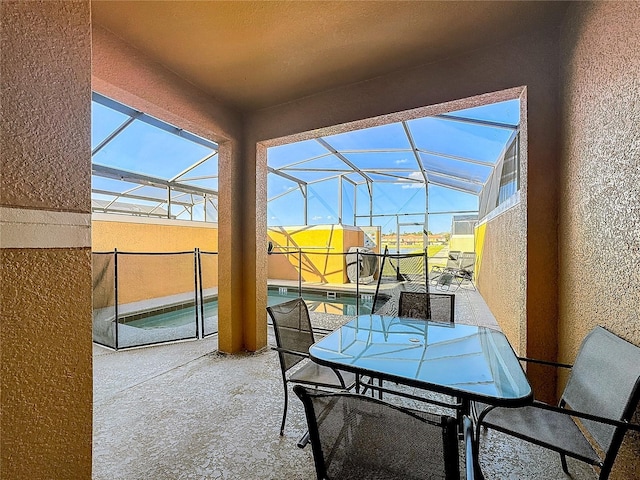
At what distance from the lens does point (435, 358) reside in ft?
5.20

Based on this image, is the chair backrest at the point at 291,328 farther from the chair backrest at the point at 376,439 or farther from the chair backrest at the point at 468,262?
the chair backrest at the point at 468,262

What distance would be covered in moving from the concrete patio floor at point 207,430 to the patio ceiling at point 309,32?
108 inches

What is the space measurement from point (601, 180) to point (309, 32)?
2011mm

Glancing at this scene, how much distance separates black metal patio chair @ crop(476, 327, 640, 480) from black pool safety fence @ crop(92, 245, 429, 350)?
5.48 feet

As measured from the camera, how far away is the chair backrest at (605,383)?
3.73 feet

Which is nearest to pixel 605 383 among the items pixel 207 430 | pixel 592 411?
pixel 592 411

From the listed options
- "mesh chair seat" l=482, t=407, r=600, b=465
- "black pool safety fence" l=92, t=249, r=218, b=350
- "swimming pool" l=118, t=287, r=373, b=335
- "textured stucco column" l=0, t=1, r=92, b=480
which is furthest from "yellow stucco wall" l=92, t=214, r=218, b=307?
"mesh chair seat" l=482, t=407, r=600, b=465

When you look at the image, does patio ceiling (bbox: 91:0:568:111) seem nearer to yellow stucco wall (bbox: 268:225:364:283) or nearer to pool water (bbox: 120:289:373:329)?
pool water (bbox: 120:289:373:329)

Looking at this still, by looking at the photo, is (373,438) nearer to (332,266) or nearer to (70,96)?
(70,96)

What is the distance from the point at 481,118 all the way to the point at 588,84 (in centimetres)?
229

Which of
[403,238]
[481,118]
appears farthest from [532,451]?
[403,238]

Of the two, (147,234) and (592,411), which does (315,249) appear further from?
(592,411)

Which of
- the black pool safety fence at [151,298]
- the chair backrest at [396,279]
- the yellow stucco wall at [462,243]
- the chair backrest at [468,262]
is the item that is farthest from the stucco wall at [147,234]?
the yellow stucco wall at [462,243]

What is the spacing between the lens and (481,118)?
376cm
